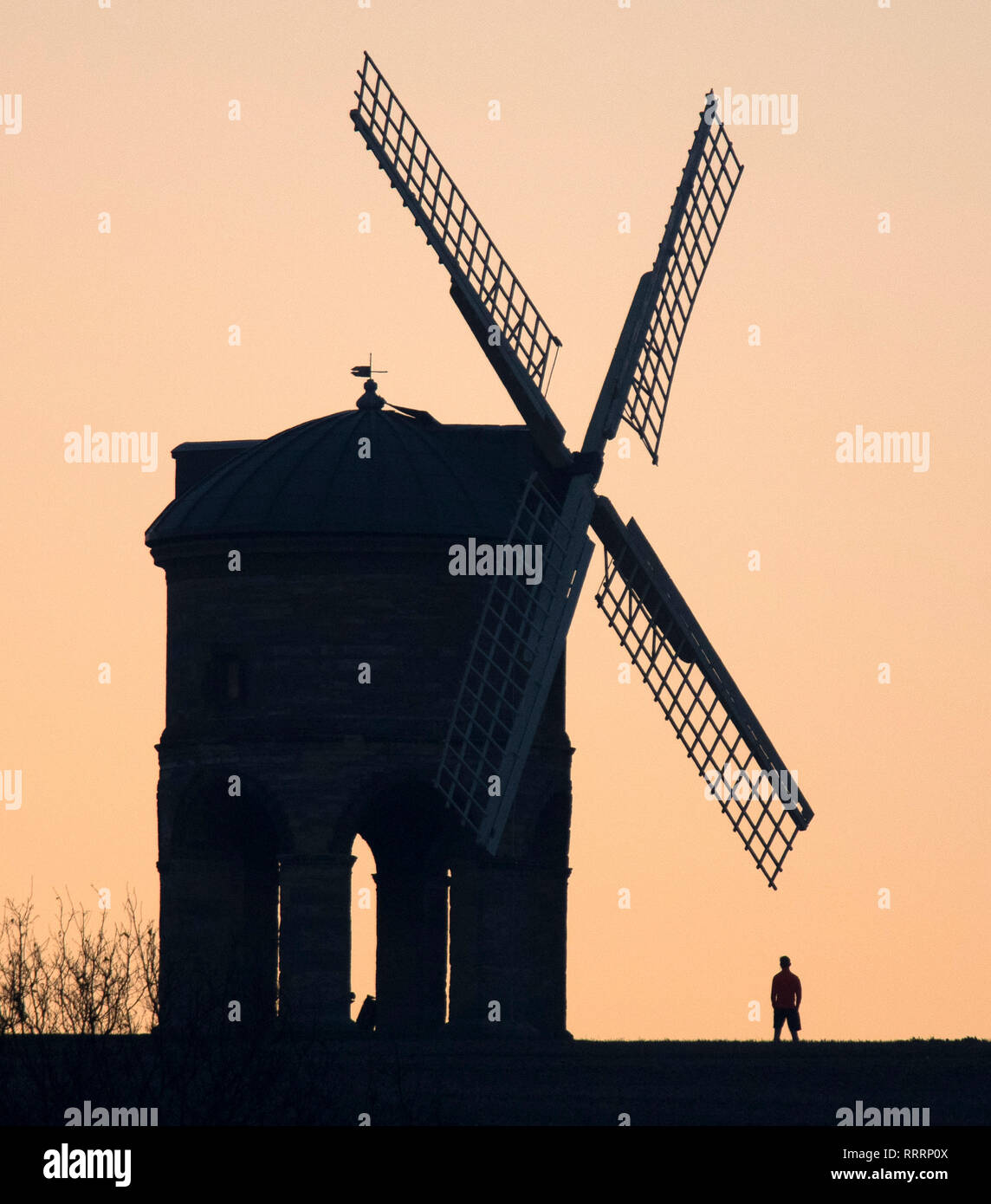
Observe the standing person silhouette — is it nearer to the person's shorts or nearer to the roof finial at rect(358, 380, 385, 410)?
the person's shorts

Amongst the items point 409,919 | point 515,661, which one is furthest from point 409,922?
point 515,661

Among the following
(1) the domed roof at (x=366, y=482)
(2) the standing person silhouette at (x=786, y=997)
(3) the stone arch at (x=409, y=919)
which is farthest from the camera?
(3) the stone arch at (x=409, y=919)

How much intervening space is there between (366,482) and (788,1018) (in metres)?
11.7

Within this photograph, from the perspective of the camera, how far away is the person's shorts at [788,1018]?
59.3 metres

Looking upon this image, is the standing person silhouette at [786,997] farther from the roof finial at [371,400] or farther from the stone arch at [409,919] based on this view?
the roof finial at [371,400]

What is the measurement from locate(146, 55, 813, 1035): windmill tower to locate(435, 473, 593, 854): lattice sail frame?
50 millimetres

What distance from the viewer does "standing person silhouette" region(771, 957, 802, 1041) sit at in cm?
5909

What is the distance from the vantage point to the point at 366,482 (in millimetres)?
62875

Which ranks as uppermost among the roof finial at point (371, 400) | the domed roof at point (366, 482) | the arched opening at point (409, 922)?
the roof finial at point (371, 400)

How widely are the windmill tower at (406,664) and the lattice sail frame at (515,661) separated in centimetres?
5

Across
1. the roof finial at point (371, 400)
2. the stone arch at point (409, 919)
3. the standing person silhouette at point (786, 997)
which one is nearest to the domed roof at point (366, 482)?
the roof finial at point (371, 400)
